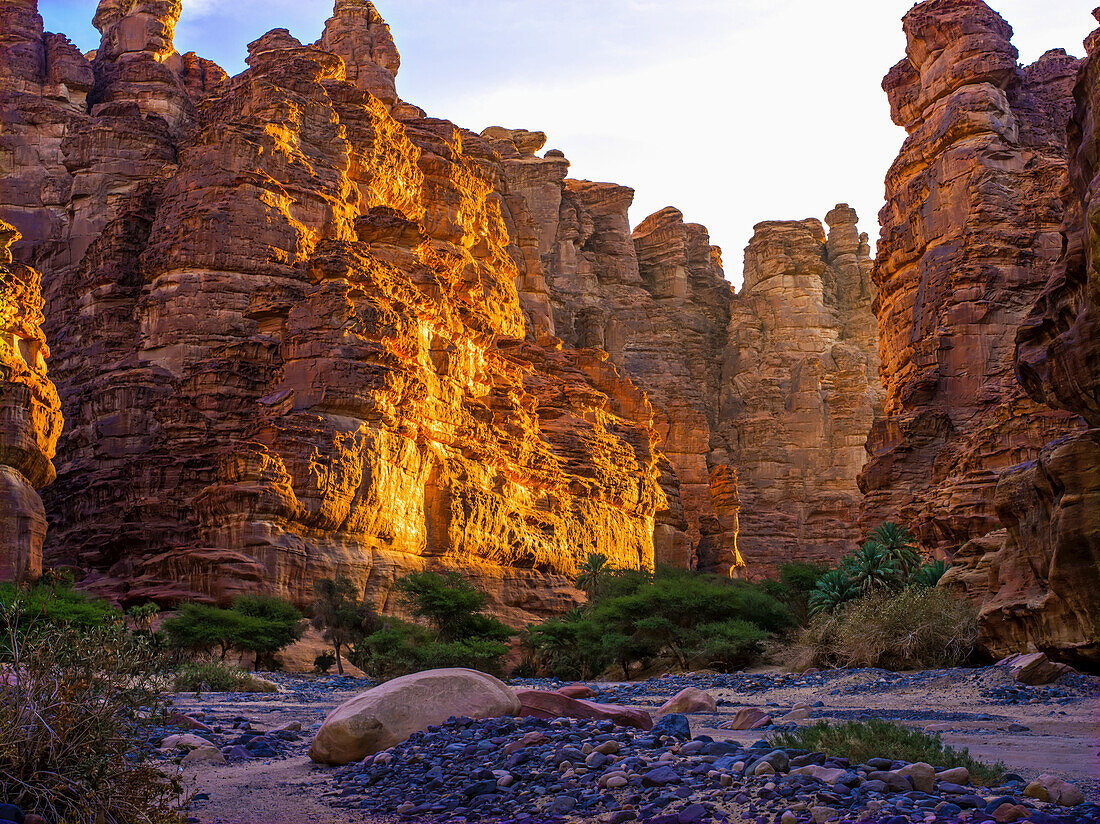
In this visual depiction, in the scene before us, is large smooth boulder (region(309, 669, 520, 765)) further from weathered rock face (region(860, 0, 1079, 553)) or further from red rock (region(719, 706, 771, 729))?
weathered rock face (region(860, 0, 1079, 553))

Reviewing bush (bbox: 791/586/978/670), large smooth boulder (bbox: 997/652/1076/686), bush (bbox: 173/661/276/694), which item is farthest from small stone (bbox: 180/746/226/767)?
bush (bbox: 791/586/978/670)

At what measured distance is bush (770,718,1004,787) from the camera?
730 cm

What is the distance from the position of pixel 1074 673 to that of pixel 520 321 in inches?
2535

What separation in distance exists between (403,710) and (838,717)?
21.2 ft

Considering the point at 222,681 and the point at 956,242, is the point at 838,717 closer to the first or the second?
the point at 222,681

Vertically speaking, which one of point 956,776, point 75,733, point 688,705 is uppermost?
point 75,733

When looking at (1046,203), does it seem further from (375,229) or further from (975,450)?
(375,229)

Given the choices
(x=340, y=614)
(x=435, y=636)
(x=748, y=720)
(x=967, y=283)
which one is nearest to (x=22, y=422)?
(x=340, y=614)

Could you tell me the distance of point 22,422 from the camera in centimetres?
2981

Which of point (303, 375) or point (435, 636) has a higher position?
point (303, 375)

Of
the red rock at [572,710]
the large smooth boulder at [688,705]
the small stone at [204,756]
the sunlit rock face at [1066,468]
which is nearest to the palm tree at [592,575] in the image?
the sunlit rock face at [1066,468]

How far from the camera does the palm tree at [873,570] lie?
30.4 metres

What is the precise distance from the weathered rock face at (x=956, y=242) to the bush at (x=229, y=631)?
77.0 ft

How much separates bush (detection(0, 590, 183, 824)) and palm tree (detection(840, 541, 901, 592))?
2722 cm
